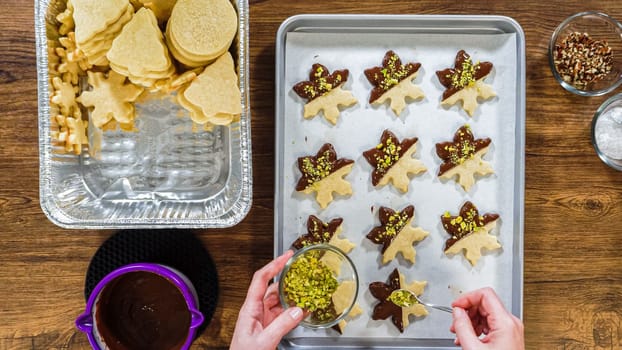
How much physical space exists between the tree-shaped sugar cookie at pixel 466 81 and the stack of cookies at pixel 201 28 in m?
0.55

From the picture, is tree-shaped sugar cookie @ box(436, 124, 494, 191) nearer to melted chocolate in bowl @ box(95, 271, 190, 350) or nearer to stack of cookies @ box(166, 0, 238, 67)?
stack of cookies @ box(166, 0, 238, 67)

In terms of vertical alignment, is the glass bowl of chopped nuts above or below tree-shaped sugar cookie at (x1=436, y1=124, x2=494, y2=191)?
above

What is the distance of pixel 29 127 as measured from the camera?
126 centimetres

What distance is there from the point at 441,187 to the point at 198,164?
0.61 m

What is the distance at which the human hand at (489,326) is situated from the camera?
1.01 meters

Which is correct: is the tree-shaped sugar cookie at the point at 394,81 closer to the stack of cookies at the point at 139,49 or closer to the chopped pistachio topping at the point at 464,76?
the chopped pistachio topping at the point at 464,76

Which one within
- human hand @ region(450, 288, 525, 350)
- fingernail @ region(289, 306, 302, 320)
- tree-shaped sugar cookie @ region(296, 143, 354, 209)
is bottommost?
human hand @ region(450, 288, 525, 350)

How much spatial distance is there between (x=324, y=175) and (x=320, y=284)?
0.27m

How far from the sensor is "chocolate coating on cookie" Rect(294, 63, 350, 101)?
1.25 metres

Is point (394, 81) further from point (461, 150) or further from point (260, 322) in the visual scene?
point (260, 322)

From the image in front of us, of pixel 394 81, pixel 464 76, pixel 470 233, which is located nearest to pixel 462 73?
pixel 464 76

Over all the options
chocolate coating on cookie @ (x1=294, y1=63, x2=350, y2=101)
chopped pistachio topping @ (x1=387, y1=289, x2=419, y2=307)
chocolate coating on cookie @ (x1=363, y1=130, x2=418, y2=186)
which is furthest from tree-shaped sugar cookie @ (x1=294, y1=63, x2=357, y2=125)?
chopped pistachio topping @ (x1=387, y1=289, x2=419, y2=307)

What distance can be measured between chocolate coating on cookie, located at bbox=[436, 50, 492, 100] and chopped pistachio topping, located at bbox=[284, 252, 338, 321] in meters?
0.53

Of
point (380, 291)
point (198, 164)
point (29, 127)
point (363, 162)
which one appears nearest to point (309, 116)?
point (363, 162)
